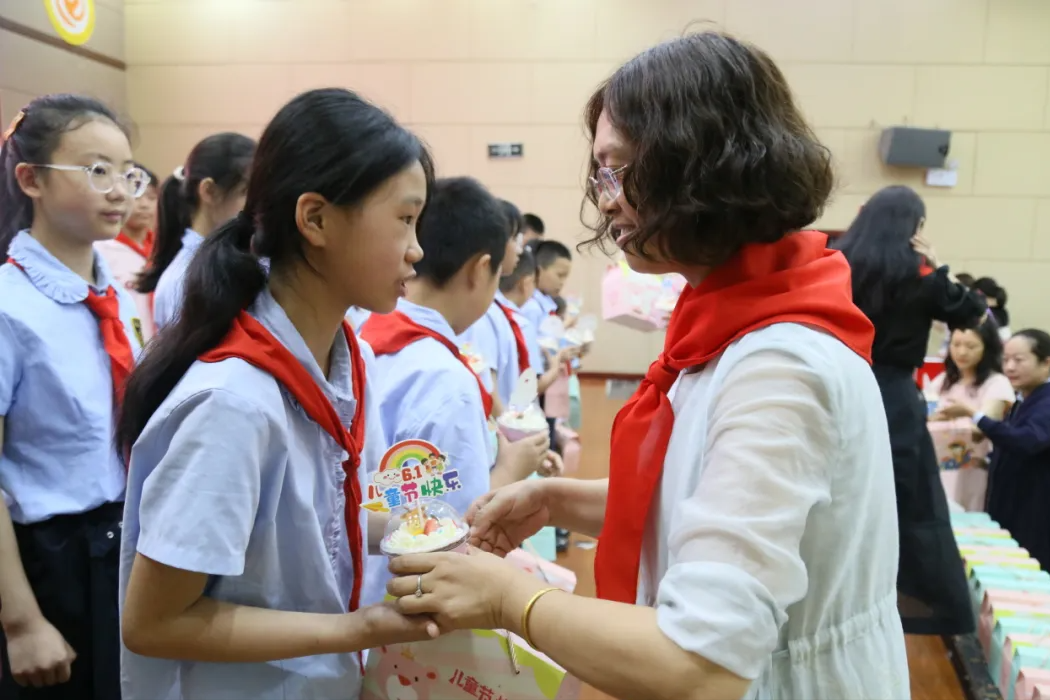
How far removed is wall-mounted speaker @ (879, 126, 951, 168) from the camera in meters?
6.64

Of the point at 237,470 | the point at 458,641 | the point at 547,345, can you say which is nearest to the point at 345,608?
the point at 458,641

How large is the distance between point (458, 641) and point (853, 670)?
1.57 ft

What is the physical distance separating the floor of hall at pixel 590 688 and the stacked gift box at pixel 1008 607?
0.18 m

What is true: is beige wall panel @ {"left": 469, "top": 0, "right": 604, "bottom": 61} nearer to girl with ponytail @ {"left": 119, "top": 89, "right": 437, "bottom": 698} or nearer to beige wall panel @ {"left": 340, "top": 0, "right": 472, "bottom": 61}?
beige wall panel @ {"left": 340, "top": 0, "right": 472, "bottom": 61}

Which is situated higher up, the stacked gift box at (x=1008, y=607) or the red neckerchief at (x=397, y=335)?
the red neckerchief at (x=397, y=335)

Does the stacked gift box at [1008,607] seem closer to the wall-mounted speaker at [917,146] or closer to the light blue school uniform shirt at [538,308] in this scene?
the light blue school uniform shirt at [538,308]

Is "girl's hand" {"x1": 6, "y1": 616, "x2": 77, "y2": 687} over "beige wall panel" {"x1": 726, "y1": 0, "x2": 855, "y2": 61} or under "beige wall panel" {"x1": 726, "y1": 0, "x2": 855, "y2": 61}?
under

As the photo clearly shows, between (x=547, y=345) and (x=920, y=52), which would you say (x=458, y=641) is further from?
(x=920, y=52)

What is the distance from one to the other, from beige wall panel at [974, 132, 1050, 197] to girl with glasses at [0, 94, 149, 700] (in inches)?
285

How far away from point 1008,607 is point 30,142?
2.98 metres

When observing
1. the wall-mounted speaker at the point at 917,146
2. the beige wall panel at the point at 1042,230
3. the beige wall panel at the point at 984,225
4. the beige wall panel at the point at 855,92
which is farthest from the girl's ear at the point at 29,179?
the beige wall panel at the point at 1042,230

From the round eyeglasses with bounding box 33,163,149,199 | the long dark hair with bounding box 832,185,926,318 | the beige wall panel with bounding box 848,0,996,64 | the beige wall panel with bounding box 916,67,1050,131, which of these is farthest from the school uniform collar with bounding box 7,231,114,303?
the beige wall panel with bounding box 916,67,1050,131

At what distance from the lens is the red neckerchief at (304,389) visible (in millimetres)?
954

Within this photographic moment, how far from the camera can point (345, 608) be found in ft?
3.62
